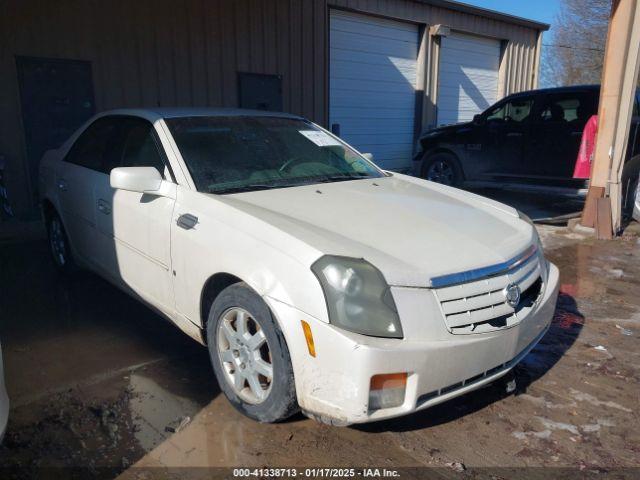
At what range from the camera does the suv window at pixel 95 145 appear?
4.05 meters

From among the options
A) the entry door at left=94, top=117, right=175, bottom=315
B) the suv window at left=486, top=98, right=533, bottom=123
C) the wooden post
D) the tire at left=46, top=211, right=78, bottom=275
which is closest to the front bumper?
the entry door at left=94, top=117, right=175, bottom=315

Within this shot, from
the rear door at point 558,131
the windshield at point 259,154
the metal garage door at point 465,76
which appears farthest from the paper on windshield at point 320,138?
the metal garage door at point 465,76

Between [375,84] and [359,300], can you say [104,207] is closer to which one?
[359,300]

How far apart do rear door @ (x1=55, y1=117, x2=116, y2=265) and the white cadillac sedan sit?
1.9 inches

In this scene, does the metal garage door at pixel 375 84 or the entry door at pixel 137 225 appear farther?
the metal garage door at pixel 375 84

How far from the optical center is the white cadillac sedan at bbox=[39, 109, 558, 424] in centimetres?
225

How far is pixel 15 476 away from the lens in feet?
7.68

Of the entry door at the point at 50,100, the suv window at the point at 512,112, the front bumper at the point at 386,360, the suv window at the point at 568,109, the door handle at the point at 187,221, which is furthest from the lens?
the suv window at the point at 512,112

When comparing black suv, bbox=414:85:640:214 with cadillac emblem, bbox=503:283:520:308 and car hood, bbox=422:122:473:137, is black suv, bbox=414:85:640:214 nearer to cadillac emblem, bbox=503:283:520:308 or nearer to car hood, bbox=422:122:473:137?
car hood, bbox=422:122:473:137

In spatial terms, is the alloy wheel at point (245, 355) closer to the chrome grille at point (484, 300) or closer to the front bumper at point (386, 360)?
the front bumper at point (386, 360)

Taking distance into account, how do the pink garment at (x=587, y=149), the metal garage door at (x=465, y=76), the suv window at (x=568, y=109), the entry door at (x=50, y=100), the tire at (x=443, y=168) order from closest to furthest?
the entry door at (x=50, y=100)
the pink garment at (x=587, y=149)
the suv window at (x=568, y=109)
the tire at (x=443, y=168)
the metal garage door at (x=465, y=76)

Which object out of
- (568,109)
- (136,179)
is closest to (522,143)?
(568,109)

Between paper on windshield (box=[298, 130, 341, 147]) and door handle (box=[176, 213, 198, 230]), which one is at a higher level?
paper on windshield (box=[298, 130, 341, 147])

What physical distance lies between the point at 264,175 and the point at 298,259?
1191 millimetres
